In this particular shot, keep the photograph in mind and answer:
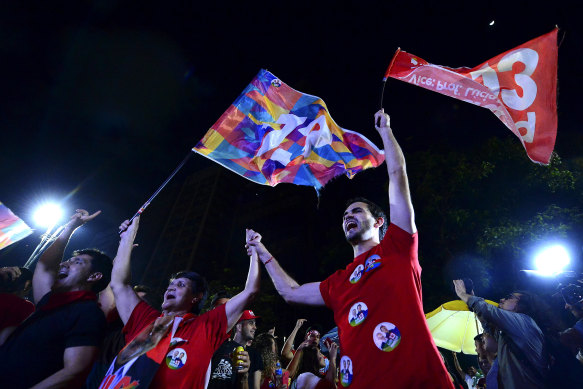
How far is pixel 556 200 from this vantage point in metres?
12.3

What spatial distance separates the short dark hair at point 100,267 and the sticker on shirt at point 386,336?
3.00m

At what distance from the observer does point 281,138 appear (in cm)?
496

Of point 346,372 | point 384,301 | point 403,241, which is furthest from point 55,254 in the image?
point 403,241

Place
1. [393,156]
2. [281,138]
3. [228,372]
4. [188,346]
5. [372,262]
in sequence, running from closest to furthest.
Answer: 1. [372,262]
2. [393,156]
3. [188,346]
4. [228,372]
5. [281,138]

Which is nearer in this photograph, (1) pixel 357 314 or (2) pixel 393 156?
(1) pixel 357 314

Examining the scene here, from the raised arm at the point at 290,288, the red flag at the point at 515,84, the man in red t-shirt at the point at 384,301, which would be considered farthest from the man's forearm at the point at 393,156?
the red flag at the point at 515,84

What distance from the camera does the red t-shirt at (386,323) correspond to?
1.99 m

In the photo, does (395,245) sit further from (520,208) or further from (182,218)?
(182,218)

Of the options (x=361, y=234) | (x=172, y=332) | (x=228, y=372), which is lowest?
(x=228, y=372)

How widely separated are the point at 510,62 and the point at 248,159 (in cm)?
374

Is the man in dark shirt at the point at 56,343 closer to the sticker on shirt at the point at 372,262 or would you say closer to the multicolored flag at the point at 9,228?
the sticker on shirt at the point at 372,262

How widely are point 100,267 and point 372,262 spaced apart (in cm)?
298

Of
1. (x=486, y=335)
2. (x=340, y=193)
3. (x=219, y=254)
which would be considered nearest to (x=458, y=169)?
(x=340, y=193)

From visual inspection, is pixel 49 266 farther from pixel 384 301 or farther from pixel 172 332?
pixel 384 301
